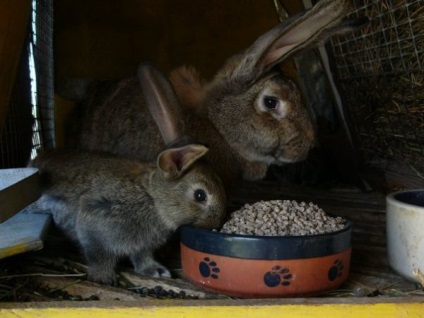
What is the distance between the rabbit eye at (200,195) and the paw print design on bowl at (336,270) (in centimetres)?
41

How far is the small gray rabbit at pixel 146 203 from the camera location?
1788 mm

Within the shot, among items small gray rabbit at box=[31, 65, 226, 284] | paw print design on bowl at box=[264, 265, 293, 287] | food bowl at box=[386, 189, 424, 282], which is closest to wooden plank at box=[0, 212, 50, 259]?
small gray rabbit at box=[31, 65, 226, 284]

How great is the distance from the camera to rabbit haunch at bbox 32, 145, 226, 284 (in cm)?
179

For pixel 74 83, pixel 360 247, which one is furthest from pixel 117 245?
pixel 74 83

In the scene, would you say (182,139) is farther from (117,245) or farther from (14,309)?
(14,309)

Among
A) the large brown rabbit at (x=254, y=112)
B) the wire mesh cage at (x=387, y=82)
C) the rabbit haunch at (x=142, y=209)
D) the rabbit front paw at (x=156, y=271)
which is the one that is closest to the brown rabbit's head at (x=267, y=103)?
the large brown rabbit at (x=254, y=112)

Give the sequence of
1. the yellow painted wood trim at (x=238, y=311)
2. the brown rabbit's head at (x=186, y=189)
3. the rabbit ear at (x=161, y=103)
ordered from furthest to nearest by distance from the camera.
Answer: the rabbit ear at (x=161, y=103)
the brown rabbit's head at (x=186, y=189)
the yellow painted wood trim at (x=238, y=311)

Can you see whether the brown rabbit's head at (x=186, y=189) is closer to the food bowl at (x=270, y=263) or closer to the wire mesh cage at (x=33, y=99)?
the food bowl at (x=270, y=263)

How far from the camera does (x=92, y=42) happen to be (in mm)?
3309

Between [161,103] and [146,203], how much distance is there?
31 centimetres

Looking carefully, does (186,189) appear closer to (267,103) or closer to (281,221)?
(281,221)

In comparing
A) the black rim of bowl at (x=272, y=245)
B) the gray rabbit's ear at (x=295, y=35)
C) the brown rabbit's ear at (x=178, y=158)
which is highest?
the gray rabbit's ear at (x=295, y=35)

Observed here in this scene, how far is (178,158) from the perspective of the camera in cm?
178

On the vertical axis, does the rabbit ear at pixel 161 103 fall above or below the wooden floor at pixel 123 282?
above
